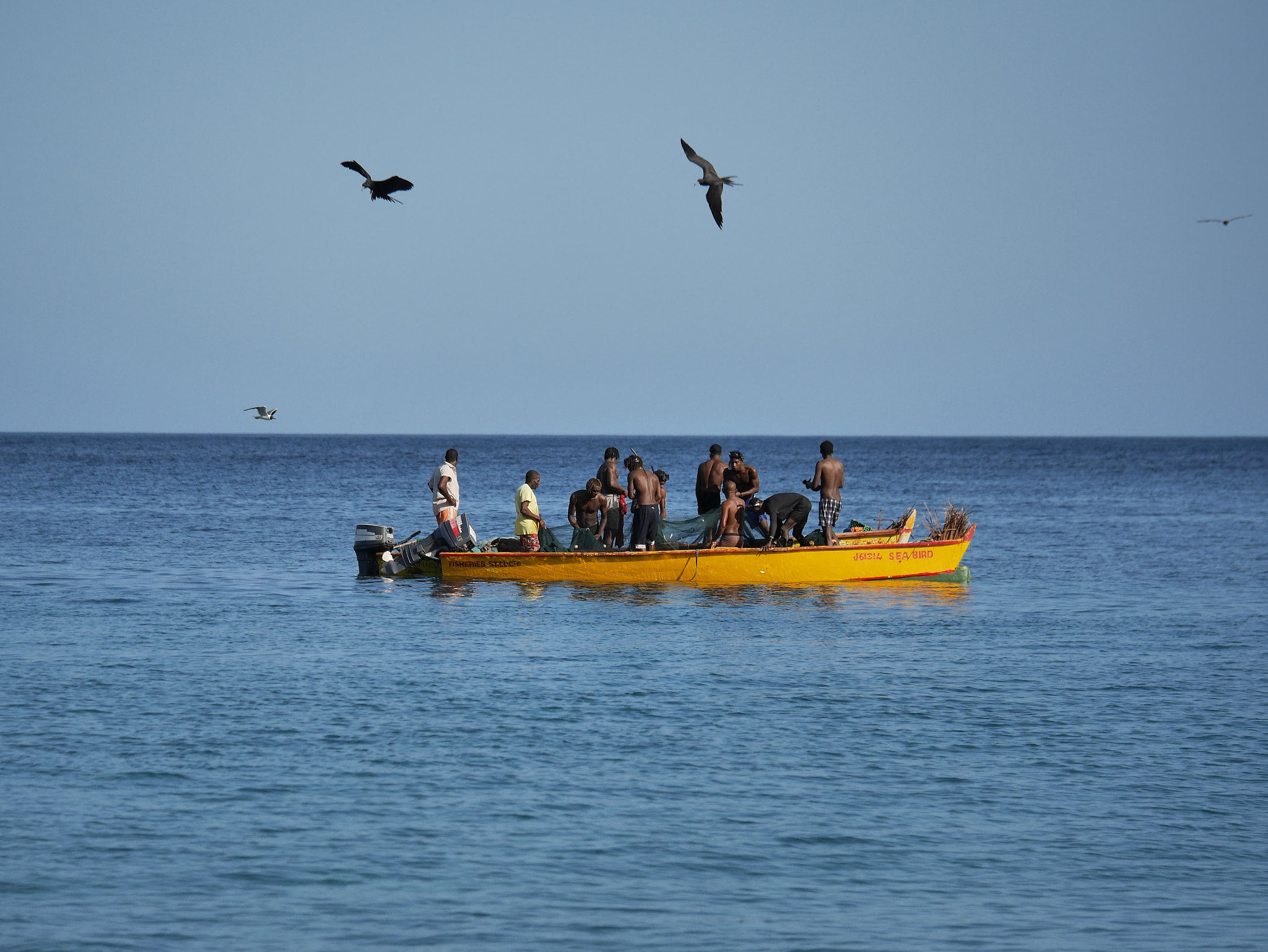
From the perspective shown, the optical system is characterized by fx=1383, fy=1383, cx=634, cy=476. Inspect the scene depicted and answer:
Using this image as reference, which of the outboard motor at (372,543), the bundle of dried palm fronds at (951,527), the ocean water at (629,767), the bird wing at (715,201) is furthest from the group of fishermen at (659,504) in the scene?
the bird wing at (715,201)

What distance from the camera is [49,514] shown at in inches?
1631

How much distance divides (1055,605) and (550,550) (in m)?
7.81

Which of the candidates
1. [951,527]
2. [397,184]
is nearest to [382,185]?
[397,184]

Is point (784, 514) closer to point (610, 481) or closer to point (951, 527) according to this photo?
point (610, 481)

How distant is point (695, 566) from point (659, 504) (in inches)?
41.2

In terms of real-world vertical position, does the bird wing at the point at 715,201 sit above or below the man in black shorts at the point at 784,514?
above

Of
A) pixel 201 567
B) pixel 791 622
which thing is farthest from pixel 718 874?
pixel 201 567

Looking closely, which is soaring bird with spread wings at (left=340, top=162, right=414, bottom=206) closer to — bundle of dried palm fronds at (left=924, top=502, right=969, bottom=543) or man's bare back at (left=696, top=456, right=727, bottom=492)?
man's bare back at (left=696, top=456, right=727, bottom=492)

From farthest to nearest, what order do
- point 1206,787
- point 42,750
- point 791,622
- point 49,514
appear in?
point 49,514, point 791,622, point 42,750, point 1206,787

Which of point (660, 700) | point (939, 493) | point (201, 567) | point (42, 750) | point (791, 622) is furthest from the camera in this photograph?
point (939, 493)

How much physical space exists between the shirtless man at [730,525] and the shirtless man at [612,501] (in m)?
1.42

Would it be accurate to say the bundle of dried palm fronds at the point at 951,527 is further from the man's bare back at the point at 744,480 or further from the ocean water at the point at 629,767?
the man's bare back at the point at 744,480

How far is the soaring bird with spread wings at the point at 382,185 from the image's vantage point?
1412 centimetres

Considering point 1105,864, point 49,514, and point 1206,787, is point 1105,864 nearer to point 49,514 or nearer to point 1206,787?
point 1206,787
